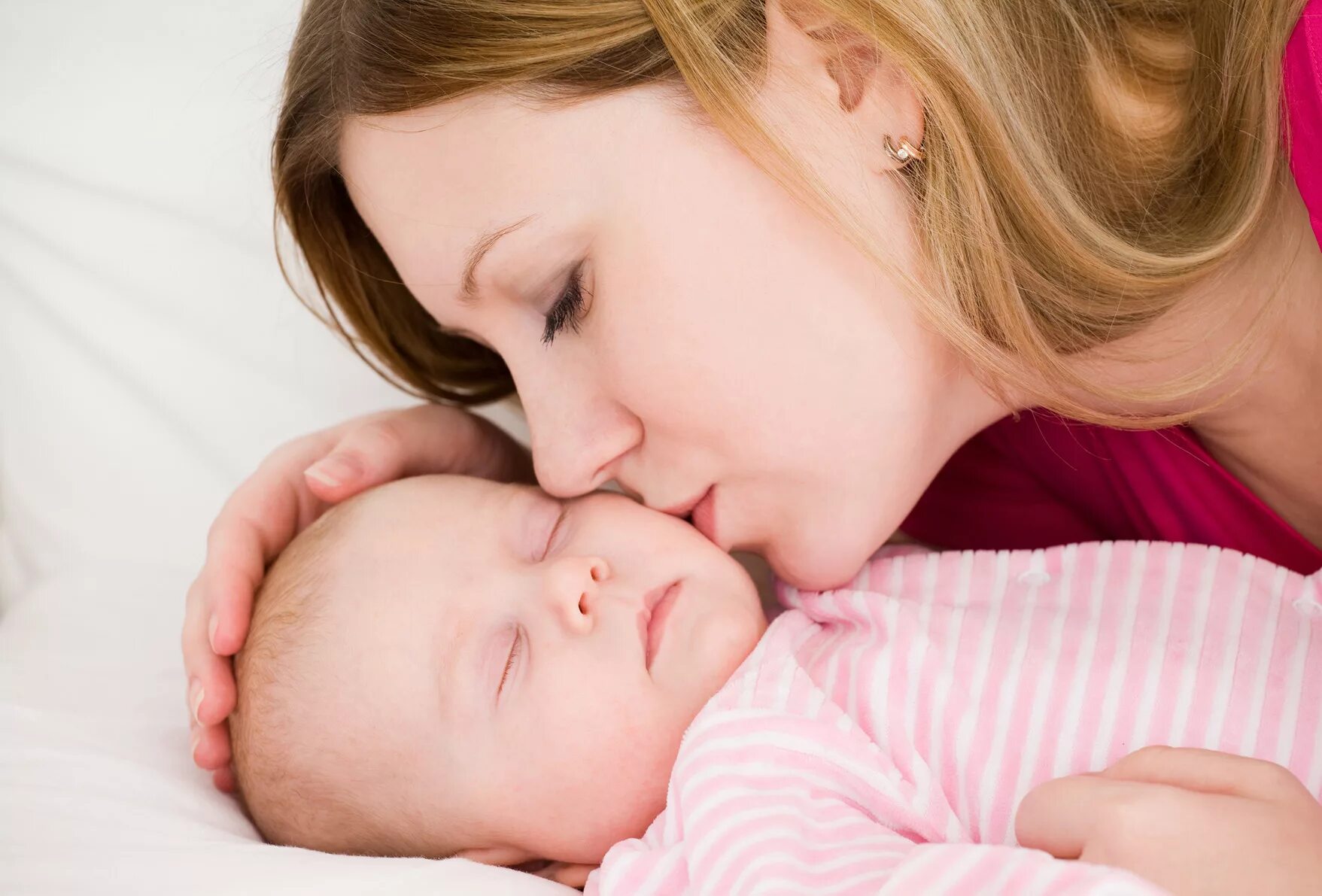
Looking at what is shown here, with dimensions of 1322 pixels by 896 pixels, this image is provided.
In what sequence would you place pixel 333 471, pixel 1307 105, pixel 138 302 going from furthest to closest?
pixel 138 302 → pixel 333 471 → pixel 1307 105

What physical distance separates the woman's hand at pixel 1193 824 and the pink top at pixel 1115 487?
0.44m

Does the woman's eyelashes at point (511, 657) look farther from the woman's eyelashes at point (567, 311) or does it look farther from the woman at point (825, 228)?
the woman's eyelashes at point (567, 311)

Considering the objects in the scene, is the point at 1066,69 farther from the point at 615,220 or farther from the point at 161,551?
the point at 161,551

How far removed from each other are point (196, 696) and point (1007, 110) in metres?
0.96

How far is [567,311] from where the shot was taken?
1.08 meters

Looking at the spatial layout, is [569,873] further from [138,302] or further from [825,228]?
[138,302]

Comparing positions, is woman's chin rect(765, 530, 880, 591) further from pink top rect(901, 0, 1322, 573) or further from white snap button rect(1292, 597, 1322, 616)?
white snap button rect(1292, 597, 1322, 616)

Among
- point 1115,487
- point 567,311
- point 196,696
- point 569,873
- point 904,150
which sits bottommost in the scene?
point 569,873

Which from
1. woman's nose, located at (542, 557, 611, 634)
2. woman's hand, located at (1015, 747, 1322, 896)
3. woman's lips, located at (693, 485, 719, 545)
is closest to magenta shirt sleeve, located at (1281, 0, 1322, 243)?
woman's hand, located at (1015, 747, 1322, 896)

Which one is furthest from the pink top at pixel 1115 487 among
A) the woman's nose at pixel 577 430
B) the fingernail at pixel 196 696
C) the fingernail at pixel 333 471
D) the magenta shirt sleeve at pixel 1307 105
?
the fingernail at pixel 196 696

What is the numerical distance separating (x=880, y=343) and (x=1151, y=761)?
0.42 metres

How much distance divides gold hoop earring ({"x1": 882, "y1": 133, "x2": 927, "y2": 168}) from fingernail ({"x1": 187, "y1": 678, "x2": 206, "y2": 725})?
2.76 feet

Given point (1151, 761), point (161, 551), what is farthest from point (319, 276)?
point (1151, 761)

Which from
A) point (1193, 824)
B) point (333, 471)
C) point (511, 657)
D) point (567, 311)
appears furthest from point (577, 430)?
point (1193, 824)
